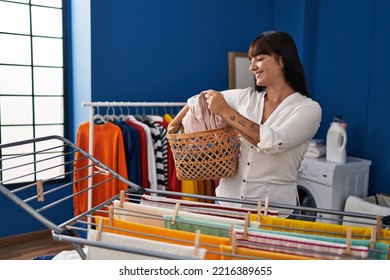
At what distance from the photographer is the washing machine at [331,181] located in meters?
2.96

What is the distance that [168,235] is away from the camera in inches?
40.8

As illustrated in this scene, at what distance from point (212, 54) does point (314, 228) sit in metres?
2.83

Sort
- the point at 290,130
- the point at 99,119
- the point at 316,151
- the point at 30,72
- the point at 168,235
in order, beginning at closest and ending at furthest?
1. the point at 168,235
2. the point at 290,130
3. the point at 99,119
4. the point at 316,151
5. the point at 30,72

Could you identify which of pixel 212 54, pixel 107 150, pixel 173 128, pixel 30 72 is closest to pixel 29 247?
pixel 107 150

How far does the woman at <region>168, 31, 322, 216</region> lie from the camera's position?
146 centimetres

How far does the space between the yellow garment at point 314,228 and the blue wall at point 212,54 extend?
2285 mm

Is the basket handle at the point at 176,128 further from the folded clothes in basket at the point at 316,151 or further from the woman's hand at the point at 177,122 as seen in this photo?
the folded clothes in basket at the point at 316,151

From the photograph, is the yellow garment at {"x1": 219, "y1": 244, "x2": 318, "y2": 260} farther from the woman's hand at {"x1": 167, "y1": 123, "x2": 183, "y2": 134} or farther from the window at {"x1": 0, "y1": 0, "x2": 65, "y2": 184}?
the window at {"x1": 0, "y1": 0, "x2": 65, "y2": 184}

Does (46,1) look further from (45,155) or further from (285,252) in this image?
(285,252)

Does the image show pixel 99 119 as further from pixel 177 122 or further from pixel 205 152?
pixel 205 152

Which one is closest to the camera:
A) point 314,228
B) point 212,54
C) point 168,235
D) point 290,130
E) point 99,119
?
point 168,235

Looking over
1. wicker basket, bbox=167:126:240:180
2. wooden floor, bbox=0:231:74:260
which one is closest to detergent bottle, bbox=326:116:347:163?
wicker basket, bbox=167:126:240:180
